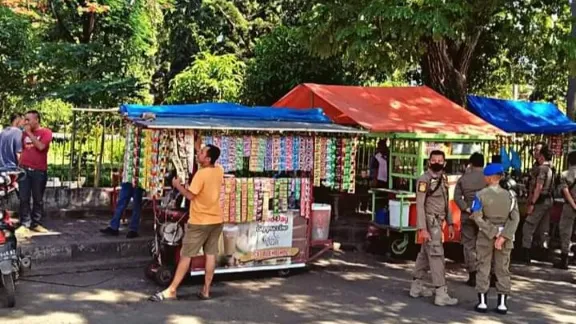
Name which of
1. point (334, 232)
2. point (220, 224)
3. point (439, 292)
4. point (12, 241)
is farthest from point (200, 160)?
point (334, 232)

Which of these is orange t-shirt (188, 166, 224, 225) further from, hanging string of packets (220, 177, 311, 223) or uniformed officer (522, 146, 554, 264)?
uniformed officer (522, 146, 554, 264)

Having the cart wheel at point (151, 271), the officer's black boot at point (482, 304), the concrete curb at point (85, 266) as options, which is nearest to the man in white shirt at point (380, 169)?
the officer's black boot at point (482, 304)

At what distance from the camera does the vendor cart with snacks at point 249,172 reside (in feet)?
21.8

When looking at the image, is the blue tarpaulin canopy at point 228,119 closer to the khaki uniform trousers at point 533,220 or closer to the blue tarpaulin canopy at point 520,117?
the khaki uniform trousers at point 533,220

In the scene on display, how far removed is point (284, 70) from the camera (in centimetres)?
1397

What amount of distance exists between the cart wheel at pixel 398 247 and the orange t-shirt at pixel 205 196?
3457mm

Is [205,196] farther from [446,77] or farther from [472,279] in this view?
[446,77]

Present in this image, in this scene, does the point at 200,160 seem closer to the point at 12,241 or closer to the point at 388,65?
the point at 12,241

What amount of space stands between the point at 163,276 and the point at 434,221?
291cm

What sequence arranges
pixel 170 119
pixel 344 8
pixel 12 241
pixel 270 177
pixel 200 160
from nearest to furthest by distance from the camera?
1. pixel 12 241
2. pixel 200 160
3. pixel 170 119
4. pixel 270 177
5. pixel 344 8

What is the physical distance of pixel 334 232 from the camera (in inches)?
375

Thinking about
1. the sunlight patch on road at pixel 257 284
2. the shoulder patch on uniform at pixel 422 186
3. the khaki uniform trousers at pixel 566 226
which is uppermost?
the shoulder patch on uniform at pixel 422 186

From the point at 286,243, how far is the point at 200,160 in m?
1.74

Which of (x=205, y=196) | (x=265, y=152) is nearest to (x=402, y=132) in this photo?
(x=265, y=152)
